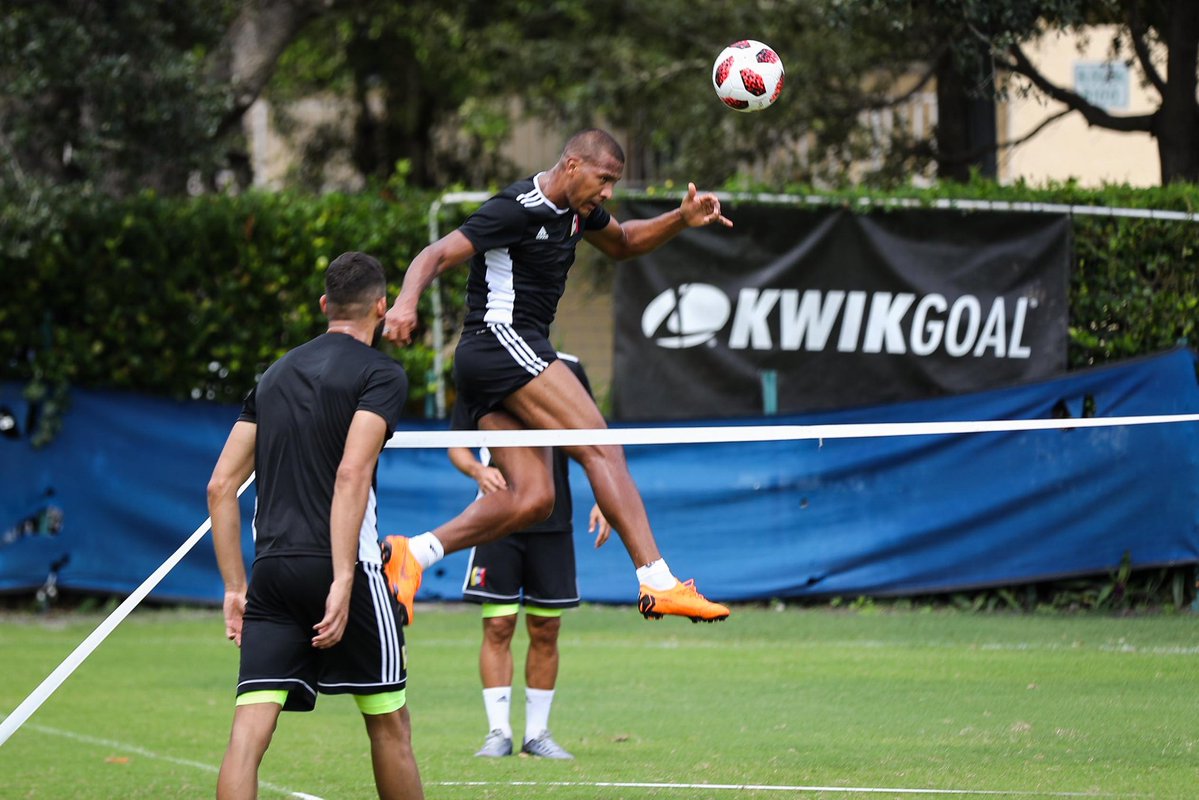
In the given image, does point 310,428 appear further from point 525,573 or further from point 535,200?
point 525,573

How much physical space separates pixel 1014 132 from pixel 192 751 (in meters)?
14.1

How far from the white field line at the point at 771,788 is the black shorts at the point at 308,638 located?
65.7 inches

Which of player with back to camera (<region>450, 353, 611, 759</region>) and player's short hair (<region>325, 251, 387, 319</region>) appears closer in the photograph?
player's short hair (<region>325, 251, 387, 319</region>)

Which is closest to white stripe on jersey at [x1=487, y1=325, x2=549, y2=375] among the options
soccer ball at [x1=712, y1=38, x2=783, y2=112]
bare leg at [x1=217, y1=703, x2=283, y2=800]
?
soccer ball at [x1=712, y1=38, x2=783, y2=112]

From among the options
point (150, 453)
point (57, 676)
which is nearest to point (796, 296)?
point (150, 453)

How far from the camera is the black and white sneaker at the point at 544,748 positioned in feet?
24.9

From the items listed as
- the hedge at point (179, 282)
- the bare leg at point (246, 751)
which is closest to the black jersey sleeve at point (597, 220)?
the bare leg at point (246, 751)

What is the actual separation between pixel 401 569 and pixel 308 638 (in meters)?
1.16

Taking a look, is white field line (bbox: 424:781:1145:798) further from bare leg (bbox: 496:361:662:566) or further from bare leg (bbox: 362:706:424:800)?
bare leg (bbox: 362:706:424:800)

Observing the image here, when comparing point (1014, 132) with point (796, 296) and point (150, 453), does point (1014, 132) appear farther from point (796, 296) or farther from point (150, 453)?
point (150, 453)

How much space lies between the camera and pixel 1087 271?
39.3 ft

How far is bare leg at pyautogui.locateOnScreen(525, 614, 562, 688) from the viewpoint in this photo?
7.73 metres

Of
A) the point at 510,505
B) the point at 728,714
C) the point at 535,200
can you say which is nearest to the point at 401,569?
the point at 510,505

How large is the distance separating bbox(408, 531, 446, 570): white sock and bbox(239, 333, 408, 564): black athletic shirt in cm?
122
